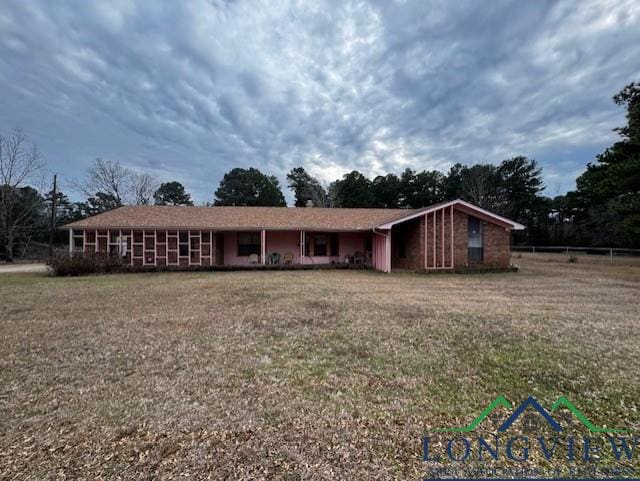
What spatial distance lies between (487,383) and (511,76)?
16788mm

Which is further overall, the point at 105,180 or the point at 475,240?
the point at 105,180

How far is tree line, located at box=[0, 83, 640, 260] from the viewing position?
81.4 feet

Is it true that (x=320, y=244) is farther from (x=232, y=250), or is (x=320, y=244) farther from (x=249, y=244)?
(x=232, y=250)

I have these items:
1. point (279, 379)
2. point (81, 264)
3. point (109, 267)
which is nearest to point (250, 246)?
point (109, 267)

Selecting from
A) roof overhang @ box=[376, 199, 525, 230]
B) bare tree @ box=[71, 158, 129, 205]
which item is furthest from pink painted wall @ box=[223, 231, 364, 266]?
bare tree @ box=[71, 158, 129, 205]

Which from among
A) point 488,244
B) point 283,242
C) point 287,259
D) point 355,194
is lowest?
point 287,259

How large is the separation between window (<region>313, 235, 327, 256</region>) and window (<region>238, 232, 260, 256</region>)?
11.6 feet

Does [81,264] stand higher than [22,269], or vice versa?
[81,264]

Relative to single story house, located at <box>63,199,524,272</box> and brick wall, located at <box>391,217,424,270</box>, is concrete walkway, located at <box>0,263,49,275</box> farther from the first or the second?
brick wall, located at <box>391,217,424,270</box>

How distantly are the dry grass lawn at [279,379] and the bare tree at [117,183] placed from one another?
95.2 ft

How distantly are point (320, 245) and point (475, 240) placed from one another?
8638 mm

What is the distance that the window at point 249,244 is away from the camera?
17.2m

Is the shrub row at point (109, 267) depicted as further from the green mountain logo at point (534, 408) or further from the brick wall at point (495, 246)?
the green mountain logo at point (534, 408)

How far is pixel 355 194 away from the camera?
36.7 metres
